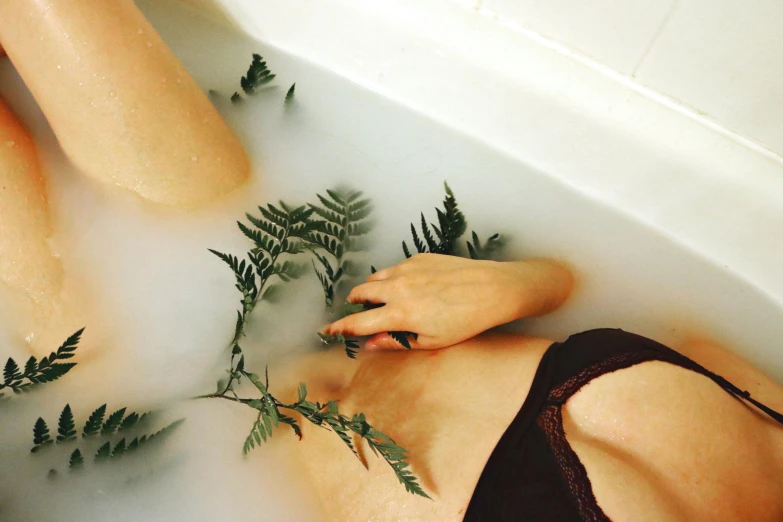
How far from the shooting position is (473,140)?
1060 millimetres

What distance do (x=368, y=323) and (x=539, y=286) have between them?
28 centimetres

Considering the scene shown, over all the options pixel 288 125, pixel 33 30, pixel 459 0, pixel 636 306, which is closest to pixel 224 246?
pixel 288 125

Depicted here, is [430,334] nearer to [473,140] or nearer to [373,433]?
[373,433]

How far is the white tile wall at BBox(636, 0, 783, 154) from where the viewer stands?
0.78 meters

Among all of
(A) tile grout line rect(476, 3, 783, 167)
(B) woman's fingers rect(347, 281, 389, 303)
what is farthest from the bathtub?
(B) woman's fingers rect(347, 281, 389, 303)

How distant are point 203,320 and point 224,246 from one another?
137 millimetres

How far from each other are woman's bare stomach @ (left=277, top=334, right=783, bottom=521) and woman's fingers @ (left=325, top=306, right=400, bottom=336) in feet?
0.24

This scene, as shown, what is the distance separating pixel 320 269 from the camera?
99 cm

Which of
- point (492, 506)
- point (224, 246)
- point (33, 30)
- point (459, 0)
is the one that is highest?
point (459, 0)

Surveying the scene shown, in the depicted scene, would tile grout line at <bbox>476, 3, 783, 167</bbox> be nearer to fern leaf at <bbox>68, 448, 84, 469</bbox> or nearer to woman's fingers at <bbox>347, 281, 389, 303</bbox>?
woman's fingers at <bbox>347, 281, 389, 303</bbox>

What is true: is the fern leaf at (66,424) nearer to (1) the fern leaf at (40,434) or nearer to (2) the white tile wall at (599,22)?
(1) the fern leaf at (40,434)

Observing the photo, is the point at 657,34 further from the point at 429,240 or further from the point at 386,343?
the point at 386,343

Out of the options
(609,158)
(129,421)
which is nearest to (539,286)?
(609,158)

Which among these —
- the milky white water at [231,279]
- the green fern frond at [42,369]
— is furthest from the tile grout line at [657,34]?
the green fern frond at [42,369]
